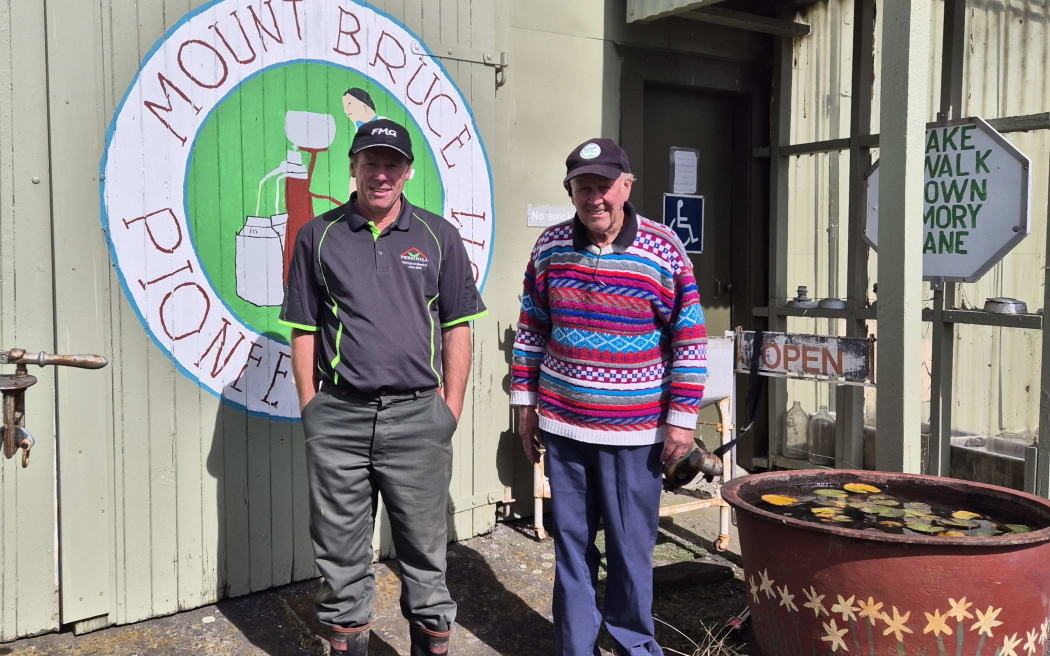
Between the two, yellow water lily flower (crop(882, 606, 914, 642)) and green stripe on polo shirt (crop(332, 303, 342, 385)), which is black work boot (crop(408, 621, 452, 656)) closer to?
green stripe on polo shirt (crop(332, 303, 342, 385))

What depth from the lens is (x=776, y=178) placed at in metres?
5.91

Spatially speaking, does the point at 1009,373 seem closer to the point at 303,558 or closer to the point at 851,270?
the point at 851,270

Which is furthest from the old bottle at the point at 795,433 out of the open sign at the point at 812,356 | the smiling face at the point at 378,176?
the smiling face at the point at 378,176

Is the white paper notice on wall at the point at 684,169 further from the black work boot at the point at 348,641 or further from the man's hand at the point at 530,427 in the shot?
the black work boot at the point at 348,641

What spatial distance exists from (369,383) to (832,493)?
5.57 ft

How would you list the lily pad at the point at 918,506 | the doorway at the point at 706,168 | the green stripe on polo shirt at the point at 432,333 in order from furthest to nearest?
the doorway at the point at 706,168, the green stripe on polo shirt at the point at 432,333, the lily pad at the point at 918,506

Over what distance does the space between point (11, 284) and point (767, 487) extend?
290cm

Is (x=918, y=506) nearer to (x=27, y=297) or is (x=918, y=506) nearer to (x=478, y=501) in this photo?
(x=478, y=501)

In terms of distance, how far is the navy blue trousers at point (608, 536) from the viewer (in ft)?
10.2

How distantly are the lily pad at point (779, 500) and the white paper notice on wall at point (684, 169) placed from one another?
2.95 m

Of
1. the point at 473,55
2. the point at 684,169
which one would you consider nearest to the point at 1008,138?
the point at 684,169

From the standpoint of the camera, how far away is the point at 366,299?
3.10 m

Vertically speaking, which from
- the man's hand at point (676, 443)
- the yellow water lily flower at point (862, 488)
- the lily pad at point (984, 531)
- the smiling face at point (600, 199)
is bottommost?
the lily pad at point (984, 531)

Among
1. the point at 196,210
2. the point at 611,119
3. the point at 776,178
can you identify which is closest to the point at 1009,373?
the point at 776,178
